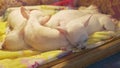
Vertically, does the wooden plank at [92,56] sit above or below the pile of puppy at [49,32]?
below

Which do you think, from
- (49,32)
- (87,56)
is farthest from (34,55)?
(87,56)

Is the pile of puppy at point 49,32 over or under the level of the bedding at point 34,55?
over

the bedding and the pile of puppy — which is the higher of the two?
the pile of puppy

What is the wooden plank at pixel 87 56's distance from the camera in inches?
43.4

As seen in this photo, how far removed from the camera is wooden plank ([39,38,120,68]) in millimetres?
1103

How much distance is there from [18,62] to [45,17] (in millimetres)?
329

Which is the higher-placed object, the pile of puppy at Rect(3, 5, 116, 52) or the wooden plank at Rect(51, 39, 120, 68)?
the pile of puppy at Rect(3, 5, 116, 52)

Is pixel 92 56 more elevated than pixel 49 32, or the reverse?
pixel 49 32

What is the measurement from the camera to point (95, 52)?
3.98 feet

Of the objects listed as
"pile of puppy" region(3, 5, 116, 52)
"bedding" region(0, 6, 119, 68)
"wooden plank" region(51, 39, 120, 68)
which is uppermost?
"pile of puppy" region(3, 5, 116, 52)

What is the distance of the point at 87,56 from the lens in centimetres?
117

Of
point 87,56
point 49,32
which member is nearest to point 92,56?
point 87,56

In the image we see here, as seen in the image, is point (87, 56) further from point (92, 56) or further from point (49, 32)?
point (49, 32)

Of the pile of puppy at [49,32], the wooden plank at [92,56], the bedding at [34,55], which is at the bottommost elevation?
the wooden plank at [92,56]
